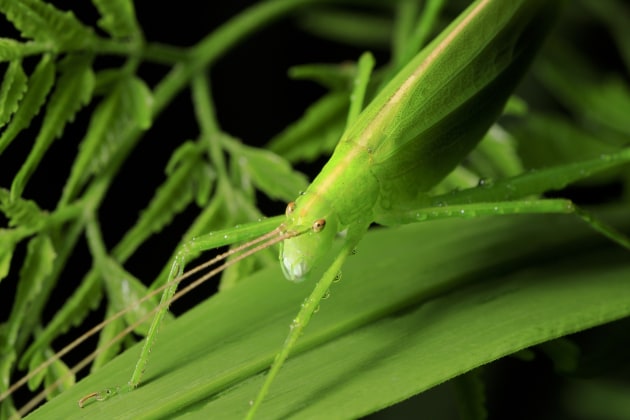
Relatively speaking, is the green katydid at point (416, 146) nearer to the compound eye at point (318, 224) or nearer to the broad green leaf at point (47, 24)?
the compound eye at point (318, 224)

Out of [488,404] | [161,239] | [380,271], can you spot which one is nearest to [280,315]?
[380,271]

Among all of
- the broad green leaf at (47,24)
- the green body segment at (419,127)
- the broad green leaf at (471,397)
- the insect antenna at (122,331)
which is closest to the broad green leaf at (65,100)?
the broad green leaf at (47,24)

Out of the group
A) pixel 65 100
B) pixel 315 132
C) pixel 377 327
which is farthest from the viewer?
pixel 315 132

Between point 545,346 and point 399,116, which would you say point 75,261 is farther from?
point 545,346

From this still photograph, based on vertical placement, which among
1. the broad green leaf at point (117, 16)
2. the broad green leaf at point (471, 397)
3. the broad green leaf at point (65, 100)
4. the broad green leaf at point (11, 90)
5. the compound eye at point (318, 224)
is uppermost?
the broad green leaf at point (117, 16)

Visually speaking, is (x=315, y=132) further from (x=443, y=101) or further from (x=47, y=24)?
(x=47, y=24)

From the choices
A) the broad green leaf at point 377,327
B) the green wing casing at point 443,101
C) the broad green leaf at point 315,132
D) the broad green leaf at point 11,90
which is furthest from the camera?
the broad green leaf at point 315,132

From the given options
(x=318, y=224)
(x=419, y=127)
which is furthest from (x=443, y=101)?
(x=318, y=224)
